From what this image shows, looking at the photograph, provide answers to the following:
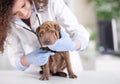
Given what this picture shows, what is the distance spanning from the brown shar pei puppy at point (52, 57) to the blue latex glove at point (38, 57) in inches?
0.6

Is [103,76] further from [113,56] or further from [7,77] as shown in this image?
[113,56]

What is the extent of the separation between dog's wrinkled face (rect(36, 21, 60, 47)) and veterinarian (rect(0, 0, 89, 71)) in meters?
0.02

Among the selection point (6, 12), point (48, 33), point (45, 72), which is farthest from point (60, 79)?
point (6, 12)

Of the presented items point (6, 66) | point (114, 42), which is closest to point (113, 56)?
point (114, 42)

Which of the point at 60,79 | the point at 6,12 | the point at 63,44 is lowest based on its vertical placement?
the point at 60,79

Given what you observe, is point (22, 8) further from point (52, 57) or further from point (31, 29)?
point (52, 57)

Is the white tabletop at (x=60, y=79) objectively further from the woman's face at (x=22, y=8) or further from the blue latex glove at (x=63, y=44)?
the woman's face at (x=22, y=8)

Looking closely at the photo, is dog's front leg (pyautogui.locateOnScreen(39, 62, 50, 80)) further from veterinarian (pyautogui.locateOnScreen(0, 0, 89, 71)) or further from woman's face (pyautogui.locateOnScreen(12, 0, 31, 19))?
woman's face (pyautogui.locateOnScreen(12, 0, 31, 19))

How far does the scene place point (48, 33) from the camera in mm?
767

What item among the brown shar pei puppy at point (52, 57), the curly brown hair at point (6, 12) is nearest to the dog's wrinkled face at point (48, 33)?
the brown shar pei puppy at point (52, 57)

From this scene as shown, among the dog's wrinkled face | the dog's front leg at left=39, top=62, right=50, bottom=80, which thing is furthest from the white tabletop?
the dog's wrinkled face

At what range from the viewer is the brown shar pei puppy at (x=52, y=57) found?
0.77 m

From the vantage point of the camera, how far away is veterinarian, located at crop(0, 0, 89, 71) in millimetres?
829

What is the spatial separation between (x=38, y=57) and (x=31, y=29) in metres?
0.10
